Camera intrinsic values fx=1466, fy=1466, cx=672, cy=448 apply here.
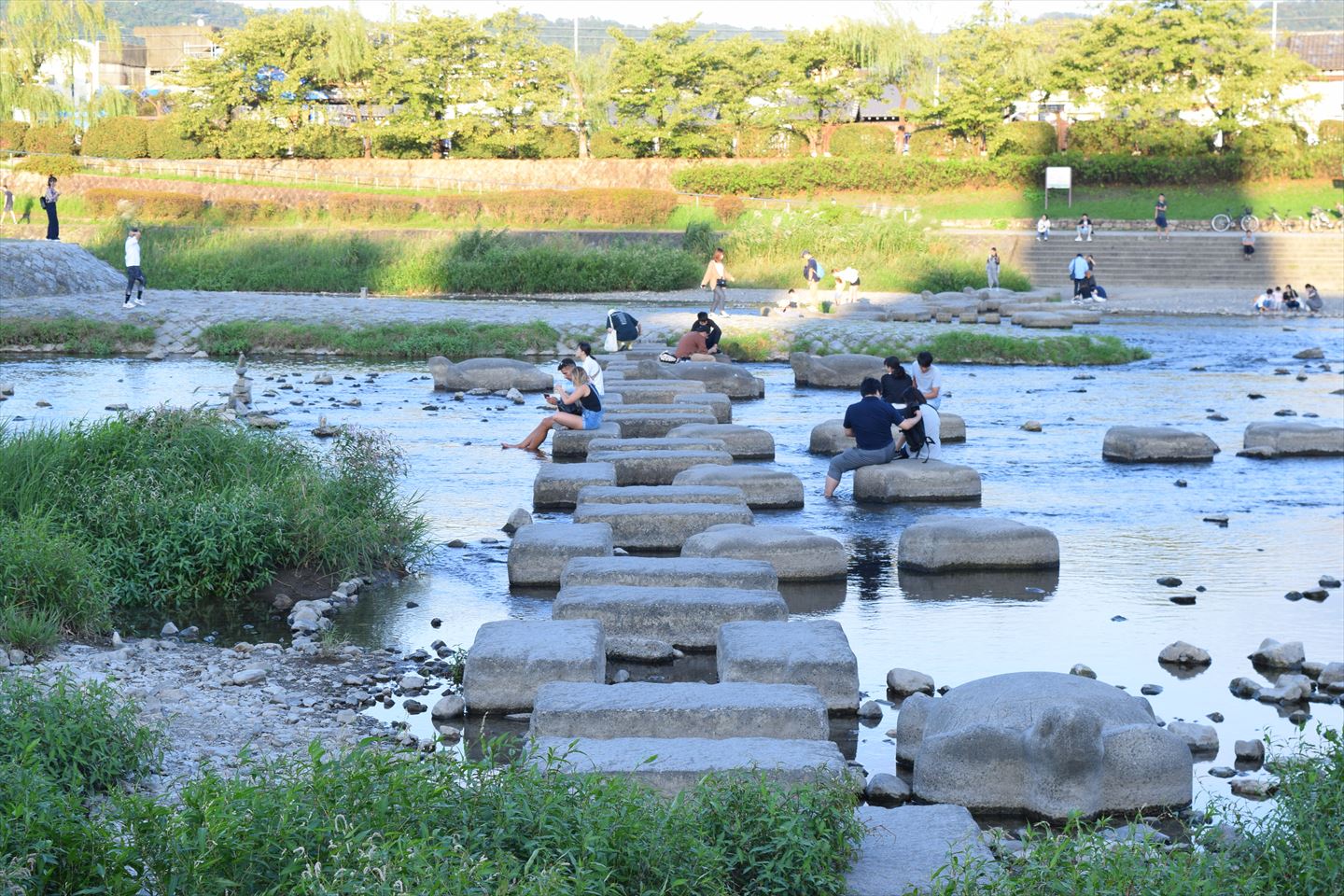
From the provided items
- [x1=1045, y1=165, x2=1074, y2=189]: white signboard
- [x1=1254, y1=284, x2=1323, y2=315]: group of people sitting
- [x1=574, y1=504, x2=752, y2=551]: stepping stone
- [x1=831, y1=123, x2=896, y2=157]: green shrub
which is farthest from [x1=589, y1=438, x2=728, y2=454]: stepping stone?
[x1=831, y1=123, x2=896, y2=157]: green shrub

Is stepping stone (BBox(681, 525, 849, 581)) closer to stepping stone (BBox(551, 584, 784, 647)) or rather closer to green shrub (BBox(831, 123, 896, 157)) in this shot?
stepping stone (BBox(551, 584, 784, 647))

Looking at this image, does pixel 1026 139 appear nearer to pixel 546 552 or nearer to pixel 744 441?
pixel 744 441

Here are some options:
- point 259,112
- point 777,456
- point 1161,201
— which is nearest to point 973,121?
point 1161,201

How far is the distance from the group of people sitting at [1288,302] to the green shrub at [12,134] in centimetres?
5513

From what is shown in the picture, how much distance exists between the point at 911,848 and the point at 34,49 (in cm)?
7216

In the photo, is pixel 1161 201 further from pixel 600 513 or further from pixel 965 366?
pixel 600 513

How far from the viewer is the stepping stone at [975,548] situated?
11.6 meters

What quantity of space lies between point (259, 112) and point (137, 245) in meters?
42.8

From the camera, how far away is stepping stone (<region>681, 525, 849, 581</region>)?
10.8 m

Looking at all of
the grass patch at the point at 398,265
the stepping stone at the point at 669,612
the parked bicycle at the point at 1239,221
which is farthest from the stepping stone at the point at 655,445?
the parked bicycle at the point at 1239,221

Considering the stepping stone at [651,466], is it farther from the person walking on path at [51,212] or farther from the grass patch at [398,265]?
the person walking on path at [51,212]

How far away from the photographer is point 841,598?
10820 mm

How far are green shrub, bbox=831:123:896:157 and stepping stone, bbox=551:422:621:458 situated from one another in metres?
46.7

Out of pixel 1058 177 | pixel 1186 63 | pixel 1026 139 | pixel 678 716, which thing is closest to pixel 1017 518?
pixel 678 716
